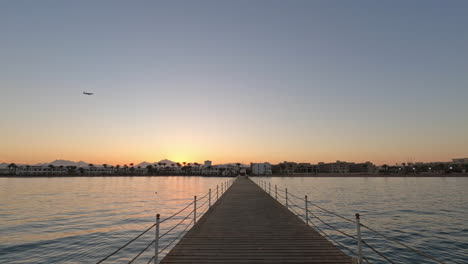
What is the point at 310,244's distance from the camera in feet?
28.8

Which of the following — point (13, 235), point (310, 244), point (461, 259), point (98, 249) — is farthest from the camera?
point (13, 235)

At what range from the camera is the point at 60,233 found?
20.6m

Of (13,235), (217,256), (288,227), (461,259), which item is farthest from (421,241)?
(13,235)

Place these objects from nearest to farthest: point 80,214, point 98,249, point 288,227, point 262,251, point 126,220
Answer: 1. point 262,251
2. point 288,227
3. point 98,249
4. point 126,220
5. point 80,214

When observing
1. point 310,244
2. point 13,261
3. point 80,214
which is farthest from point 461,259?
point 80,214

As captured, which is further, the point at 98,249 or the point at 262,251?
the point at 98,249

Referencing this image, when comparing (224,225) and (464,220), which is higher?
(224,225)

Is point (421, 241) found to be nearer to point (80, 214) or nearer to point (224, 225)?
point (224, 225)

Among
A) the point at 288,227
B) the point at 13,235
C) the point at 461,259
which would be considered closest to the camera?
the point at 288,227

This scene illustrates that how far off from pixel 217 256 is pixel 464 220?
94.5 ft

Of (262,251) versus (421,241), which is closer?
(262,251)

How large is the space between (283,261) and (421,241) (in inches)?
610

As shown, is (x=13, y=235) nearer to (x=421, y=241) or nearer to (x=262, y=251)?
(x=262, y=251)

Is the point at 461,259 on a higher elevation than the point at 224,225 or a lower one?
lower
